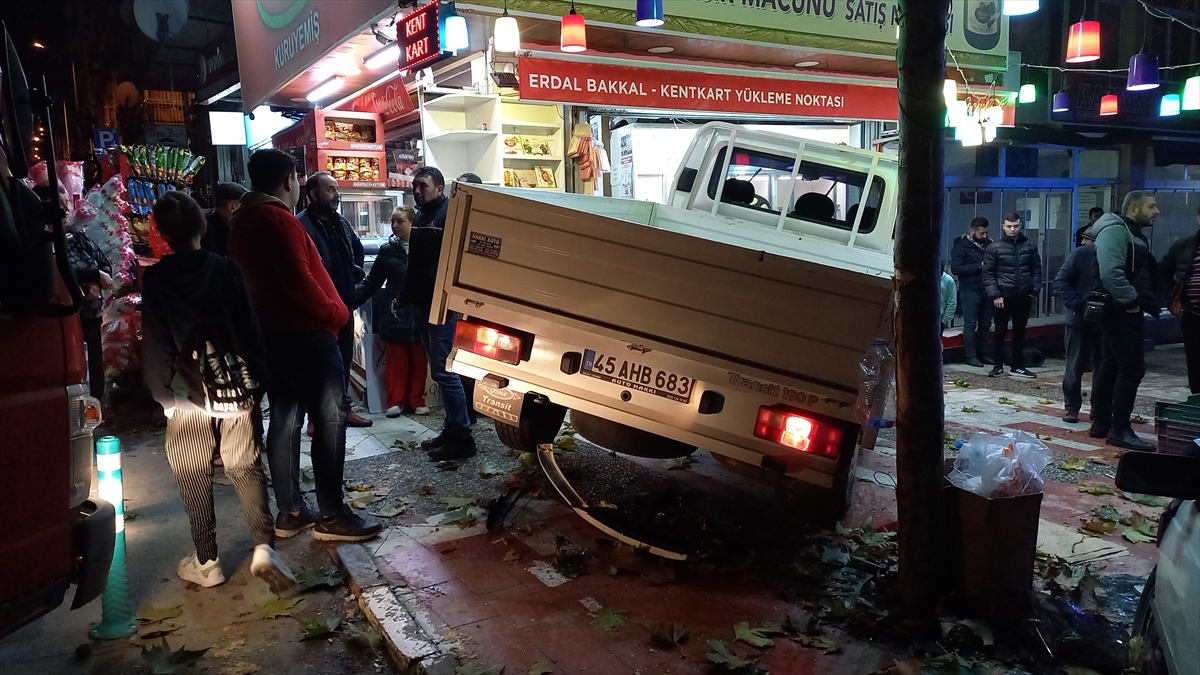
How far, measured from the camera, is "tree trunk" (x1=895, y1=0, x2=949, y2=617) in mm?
3564

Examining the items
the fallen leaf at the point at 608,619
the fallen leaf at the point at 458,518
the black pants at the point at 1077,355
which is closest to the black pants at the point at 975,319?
the black pants at the point at 1077,355

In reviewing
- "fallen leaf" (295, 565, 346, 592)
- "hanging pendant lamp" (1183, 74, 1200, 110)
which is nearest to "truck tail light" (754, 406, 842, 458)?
"fallen leaf" (295, 565, 346, 592)

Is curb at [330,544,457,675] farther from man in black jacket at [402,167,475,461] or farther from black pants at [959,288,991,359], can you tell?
black pants at [959,288,991,359]

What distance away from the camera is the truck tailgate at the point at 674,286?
12.3 ft

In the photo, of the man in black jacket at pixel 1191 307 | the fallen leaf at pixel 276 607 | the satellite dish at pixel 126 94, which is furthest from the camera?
the satellite dish at pixel 126 94

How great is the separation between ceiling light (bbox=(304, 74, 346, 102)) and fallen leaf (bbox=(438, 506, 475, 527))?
292 inches

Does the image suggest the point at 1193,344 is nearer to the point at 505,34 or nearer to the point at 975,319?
the point at 975,319

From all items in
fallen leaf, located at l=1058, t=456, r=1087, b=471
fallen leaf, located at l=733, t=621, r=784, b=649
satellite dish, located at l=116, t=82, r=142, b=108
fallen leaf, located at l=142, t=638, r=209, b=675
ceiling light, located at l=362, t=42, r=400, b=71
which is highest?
satellite dish, located at l=116, t=82, r=142, b=108

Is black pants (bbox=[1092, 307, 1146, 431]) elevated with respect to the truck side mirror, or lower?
lower

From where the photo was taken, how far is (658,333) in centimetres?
400

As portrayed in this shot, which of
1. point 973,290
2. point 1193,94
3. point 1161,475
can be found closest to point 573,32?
point 1161,475

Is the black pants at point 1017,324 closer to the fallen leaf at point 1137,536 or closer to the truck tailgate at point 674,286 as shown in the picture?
the fallen leaf at point 1137,536

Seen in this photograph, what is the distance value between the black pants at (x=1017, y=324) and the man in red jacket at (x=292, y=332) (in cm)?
939

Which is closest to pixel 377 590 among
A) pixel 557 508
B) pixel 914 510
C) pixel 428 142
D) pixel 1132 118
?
pixel 557 508
